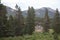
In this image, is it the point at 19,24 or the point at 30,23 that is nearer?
the point at 19,24

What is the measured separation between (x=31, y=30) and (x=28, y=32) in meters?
1.53

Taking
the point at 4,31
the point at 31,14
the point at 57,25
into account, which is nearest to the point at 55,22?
the point at 57,25

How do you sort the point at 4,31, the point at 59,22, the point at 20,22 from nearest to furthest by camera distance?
the point at 4,31 → the point at 20,22 → the point at 59,22

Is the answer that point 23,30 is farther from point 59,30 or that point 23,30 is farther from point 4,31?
point 4,31

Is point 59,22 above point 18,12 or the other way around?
the other way around

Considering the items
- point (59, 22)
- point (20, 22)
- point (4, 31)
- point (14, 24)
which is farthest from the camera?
point (59, 22)

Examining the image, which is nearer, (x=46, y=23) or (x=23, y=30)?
(x=23, y=30)

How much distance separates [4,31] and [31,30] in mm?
21493

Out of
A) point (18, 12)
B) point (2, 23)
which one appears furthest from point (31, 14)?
point (2, 23)

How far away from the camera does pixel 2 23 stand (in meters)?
38.5

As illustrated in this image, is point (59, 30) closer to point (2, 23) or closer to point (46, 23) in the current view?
point (46, 23)

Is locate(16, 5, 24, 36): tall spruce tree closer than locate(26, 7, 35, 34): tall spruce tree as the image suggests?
Yes

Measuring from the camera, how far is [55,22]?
2517 inches

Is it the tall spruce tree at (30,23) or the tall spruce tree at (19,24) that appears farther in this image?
the tall spruce tree at (30,23)
